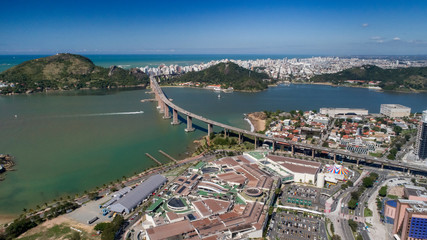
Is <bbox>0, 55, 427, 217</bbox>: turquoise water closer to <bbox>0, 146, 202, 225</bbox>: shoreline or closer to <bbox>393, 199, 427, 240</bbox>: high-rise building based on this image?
<bbox>0, 146, 202, 225</bbox>: shoreline

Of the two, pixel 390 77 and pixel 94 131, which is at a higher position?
pixel 390 77

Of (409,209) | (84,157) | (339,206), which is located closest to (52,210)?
(84,157)

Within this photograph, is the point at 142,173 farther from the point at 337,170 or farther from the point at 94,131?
the point at 337,170

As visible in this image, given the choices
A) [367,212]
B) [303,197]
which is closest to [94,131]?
[303,197]

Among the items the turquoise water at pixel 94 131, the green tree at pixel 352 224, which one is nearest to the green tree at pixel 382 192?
the green tree at pixel 352 224

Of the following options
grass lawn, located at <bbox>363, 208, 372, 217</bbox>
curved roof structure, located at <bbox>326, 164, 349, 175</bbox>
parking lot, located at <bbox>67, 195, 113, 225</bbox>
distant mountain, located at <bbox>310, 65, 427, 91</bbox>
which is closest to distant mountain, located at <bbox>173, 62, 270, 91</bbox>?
distant mountain, located at <bbox>310, 65, 427, 91</bbox>

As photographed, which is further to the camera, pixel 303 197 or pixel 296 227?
pixel 303 197
